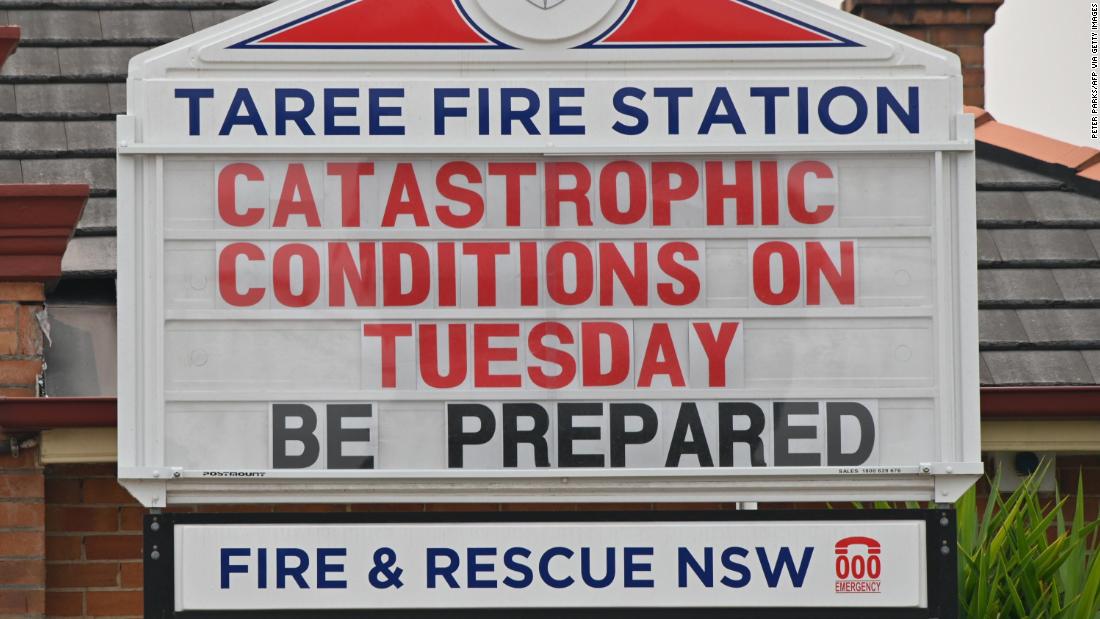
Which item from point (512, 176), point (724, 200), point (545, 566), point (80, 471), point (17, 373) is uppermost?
point (512, 176)

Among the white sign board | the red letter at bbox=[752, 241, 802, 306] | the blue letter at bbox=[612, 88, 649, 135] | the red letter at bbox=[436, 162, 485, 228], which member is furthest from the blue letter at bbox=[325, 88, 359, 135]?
the red letter at bbox=[752, 241, 802, 306]

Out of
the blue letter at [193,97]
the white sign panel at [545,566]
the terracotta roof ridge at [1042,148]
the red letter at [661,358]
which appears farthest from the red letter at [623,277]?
the terracotta roof ridge at [1042,148]

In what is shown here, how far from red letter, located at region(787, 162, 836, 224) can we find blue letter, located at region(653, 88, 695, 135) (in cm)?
47

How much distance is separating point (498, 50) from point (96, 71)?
3486 mm

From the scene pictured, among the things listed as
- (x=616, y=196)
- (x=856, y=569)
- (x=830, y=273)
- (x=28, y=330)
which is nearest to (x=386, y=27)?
(x=616, y=196)

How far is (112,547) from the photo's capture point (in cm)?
704

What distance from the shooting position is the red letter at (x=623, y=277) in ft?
18.3

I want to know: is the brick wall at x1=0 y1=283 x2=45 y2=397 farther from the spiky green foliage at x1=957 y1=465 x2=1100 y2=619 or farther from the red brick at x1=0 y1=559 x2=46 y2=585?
the spiky green foliage at x1=957 y1=465 x2=1100 y2=619

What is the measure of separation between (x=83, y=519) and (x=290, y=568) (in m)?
1.95

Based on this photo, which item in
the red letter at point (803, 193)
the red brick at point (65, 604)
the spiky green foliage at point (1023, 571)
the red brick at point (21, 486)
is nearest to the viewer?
the red letter at point (803, 193)

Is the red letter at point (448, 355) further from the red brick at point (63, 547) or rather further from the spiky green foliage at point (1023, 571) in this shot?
the red brick at point (63, 547)

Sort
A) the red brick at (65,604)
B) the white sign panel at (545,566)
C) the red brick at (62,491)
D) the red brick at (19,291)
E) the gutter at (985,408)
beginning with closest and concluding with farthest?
1. the white sign panel at (545,566)
2. the gutter at (985,408)
3. the red brick at (19,291)
4. the red brick at (65,604)
5. the red brick at (62,491)

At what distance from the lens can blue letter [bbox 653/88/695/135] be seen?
223 inches

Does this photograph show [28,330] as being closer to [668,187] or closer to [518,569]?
[518,569]
